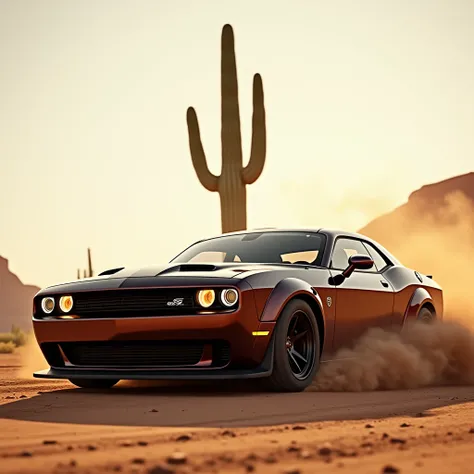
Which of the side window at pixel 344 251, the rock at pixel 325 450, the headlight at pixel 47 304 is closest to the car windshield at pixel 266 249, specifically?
the side window at pixel 344 251

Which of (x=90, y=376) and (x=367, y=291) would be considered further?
(x=367, y=291)

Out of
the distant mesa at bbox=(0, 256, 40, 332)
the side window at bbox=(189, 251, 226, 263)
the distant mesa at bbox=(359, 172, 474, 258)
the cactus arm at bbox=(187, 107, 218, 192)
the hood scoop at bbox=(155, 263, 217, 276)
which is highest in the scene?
the distant mesa at bbox=(359, 172, 474, 258)

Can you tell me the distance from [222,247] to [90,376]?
6.54ft

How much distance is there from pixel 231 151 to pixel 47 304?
1285 cm

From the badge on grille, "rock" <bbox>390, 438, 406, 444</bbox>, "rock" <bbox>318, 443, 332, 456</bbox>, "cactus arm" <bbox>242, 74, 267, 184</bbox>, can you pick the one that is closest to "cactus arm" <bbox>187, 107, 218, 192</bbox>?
"cactus arm" <bbox>242, 74, 267, 184</bbox>

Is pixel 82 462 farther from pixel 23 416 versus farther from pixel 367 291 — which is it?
pixel 367 291

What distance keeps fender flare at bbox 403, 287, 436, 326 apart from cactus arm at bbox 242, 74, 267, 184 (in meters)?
10.2

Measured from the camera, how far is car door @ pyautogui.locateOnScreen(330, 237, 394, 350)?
784 centimetres

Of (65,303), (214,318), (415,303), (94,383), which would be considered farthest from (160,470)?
(415,303)

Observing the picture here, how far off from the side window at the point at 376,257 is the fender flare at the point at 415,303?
42 centimetres

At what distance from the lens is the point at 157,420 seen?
512cm

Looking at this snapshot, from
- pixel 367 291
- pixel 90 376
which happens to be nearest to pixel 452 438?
pixel 90 376

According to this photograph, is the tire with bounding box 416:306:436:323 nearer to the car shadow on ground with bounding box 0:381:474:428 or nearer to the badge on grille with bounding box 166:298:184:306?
the car shadow on ground with bounding box 0:381:474:428

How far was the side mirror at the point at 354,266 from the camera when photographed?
7.76 metres
